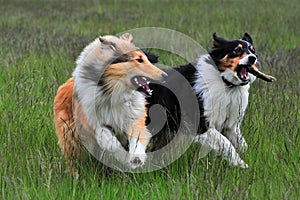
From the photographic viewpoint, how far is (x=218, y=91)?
4.45 m

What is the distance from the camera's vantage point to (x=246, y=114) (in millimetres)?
4918

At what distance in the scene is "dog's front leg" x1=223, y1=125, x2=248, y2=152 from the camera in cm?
411

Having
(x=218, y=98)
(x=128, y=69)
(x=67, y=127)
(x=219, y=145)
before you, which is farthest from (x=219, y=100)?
(x=67, y=127)

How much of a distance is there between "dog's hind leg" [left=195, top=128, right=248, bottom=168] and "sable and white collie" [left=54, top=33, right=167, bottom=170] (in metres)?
0.56

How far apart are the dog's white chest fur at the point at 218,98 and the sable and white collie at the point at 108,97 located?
67 cm

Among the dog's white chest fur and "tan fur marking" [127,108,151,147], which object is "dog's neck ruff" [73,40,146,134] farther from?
the dog's white chest fur

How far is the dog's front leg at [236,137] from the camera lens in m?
4.11

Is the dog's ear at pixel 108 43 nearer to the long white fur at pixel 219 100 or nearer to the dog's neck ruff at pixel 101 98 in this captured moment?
the dog's neck ruff at pixel 101 98

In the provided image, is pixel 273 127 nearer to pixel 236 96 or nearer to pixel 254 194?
pixel 236 96

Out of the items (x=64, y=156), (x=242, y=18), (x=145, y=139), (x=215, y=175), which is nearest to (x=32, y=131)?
(x=64, y=156)

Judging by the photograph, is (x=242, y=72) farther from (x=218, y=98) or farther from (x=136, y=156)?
(x=136, y=156)

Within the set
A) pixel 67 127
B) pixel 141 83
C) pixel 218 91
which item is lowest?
pixel 67 127

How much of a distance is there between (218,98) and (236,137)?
0.37m

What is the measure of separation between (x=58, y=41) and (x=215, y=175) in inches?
240
